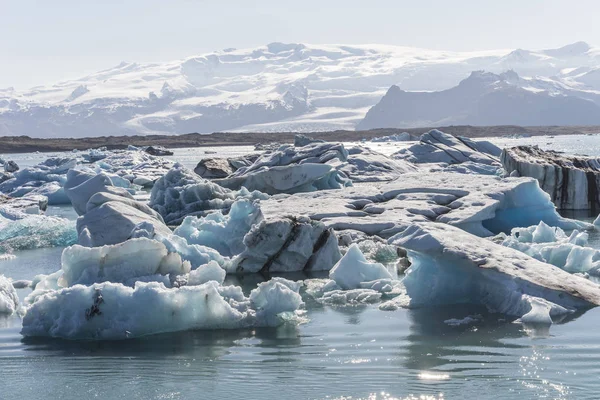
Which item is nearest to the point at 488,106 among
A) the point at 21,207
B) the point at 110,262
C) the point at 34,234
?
the point at 21,207

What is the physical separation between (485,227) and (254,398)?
8727 millimetres

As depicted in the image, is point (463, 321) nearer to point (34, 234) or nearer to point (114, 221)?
point (114, 221)

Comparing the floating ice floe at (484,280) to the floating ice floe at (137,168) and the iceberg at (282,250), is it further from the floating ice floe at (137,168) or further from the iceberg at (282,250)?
the floating ice floe at (137,168)

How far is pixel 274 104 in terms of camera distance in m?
146

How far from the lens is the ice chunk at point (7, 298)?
721 centimetres

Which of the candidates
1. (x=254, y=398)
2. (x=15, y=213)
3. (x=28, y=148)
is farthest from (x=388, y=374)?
(x=28, y=148)

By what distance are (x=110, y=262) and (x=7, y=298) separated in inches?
41.1

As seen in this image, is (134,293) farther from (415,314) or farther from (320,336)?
(415,314)

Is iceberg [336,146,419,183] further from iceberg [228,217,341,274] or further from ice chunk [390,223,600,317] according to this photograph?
ice chunk [390,223,600,317]

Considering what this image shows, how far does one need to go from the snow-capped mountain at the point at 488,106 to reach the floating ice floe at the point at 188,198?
97097 millimetres

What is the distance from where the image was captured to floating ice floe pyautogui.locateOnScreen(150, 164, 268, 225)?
46.9 ft

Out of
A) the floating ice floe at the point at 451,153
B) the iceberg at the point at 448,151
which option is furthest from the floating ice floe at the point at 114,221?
the iceberg at the point at 448,151

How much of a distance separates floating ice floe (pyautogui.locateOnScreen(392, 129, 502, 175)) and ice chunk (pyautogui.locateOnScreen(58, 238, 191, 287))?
15.7m

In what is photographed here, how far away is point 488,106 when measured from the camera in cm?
11031
